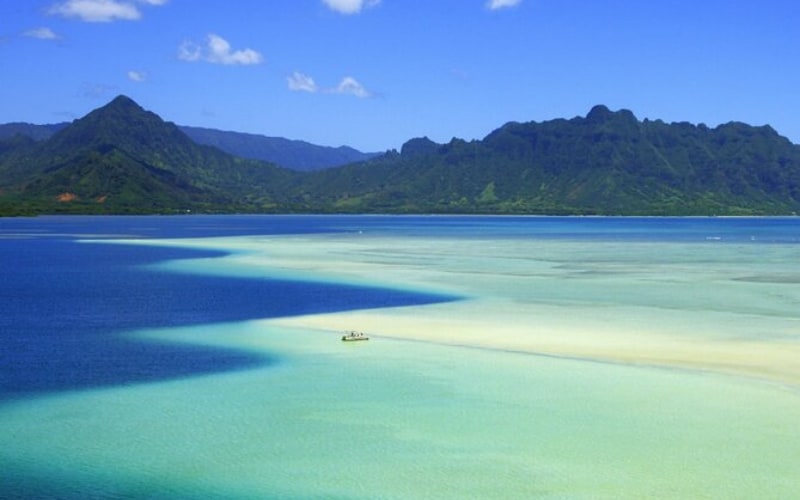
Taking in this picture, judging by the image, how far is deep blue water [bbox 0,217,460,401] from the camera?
117ft

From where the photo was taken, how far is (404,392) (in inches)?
1243

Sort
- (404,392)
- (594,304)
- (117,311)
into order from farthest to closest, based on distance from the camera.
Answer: (594,304) < (117,311) < (404,392)

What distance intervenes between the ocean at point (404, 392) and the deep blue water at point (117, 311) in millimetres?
229

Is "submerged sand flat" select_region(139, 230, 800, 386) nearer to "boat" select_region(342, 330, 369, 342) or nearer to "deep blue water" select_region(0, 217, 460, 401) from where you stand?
"boat" select_region(342, 330, 369, 342)

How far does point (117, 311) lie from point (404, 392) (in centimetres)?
2844

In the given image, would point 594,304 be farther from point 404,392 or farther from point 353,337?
point 404,392

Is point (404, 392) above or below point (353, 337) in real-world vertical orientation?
below

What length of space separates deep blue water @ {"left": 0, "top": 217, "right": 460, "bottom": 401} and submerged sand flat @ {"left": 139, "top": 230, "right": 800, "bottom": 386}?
244 inches

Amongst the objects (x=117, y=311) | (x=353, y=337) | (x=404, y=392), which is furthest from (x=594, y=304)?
(x=117, y=311)

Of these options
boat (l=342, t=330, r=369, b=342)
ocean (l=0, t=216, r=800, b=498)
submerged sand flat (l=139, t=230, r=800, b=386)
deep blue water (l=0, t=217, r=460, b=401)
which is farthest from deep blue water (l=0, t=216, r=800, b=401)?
submerged sand flat (l=139, t=230, r=800, b=386)

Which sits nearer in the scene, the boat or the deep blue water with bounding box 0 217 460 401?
the deep blue water with bounding box 0 217 460 401

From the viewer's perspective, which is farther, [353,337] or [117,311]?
[117,311]

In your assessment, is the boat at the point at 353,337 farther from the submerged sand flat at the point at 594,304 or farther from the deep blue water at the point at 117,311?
the deep blue water at the point at 117,311

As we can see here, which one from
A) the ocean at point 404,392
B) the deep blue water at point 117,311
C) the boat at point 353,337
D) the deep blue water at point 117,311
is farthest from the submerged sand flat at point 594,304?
the deep blue water at point 117,311
